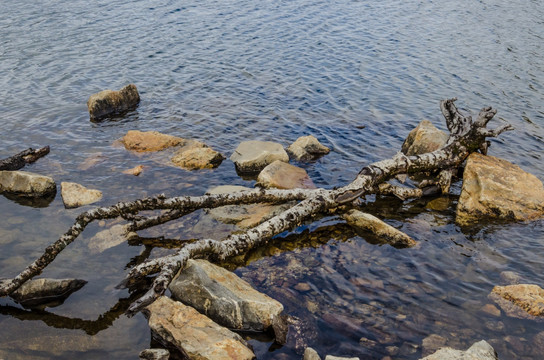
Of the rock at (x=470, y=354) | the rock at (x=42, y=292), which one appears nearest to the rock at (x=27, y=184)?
the rock at (x=42, y=292)

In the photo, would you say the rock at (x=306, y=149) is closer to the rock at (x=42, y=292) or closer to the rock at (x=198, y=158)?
the rock at (x=198, y=158)

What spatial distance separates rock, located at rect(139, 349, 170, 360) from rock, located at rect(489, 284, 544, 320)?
6150mm

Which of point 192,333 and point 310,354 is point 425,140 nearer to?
point 310,354

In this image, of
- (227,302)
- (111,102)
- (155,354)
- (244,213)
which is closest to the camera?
(155,354)

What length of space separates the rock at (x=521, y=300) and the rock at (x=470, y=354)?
141 centimetres

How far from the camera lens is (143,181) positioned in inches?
493

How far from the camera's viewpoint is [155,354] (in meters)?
6.53

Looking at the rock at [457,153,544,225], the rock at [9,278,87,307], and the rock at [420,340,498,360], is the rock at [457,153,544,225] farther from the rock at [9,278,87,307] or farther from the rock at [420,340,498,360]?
the rock at [9,278,87,307]

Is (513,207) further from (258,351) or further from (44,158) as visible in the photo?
(44,158)

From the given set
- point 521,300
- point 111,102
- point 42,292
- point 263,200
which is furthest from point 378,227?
point 111,102

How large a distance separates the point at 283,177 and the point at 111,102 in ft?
30.6

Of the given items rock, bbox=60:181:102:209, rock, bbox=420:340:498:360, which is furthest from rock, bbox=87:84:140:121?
rock, bbox=420:340:498:360

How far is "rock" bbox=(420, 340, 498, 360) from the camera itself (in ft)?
20.5

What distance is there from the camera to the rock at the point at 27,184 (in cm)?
1150
